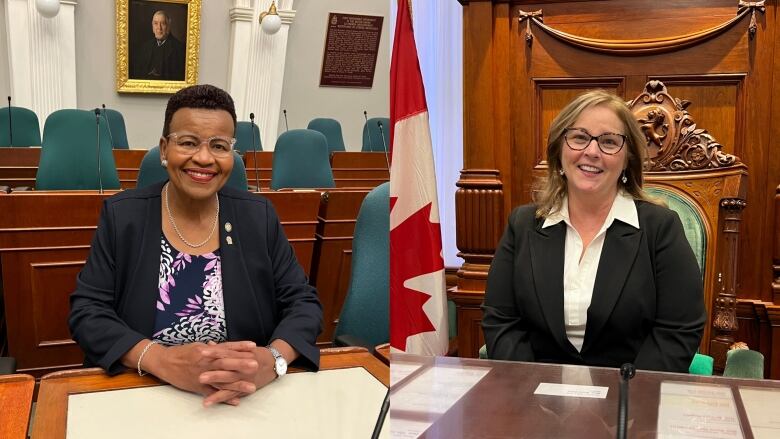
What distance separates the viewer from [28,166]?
5.10 meters

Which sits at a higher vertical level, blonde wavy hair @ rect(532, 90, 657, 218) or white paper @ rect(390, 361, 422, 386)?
blonde wavy hair @ rect(532, 90, 657, 218)

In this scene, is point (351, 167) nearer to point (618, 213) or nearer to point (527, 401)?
point (618, 213)

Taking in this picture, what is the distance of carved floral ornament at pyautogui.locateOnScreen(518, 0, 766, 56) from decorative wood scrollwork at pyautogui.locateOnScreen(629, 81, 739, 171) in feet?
0.58

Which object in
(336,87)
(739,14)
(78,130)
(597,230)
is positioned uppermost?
(336,87)

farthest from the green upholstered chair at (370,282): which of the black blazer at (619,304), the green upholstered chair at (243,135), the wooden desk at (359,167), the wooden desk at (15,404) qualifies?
the green upholstered chair at (243,135)

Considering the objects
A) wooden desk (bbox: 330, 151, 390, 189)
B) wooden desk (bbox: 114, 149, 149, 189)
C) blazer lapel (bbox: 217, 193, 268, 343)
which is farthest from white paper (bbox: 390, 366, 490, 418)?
wooden desk (bbox: 330, 151, 390, 189)

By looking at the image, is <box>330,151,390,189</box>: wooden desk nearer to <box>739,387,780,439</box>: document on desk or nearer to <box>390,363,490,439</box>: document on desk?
<box>390,363,490,439</box>: document on desk

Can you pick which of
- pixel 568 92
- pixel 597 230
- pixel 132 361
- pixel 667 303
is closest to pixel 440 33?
pixel 568 92

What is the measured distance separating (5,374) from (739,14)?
2169 mm

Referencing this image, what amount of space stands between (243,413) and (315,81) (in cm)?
785

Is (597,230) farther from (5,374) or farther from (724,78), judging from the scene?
(5,374)

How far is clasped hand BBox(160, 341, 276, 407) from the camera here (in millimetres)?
1144

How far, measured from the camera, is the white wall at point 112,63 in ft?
25.2

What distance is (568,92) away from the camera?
2373 mm
